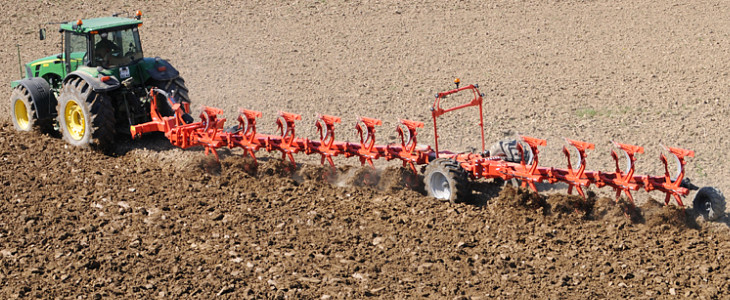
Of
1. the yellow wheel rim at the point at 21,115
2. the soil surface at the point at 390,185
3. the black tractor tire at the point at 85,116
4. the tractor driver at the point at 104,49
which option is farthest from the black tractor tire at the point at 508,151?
the yellow wheel rim at the point at 21,115

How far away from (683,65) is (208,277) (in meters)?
11.0

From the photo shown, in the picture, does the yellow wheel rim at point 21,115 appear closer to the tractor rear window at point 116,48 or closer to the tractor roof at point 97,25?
the tractor roof at point 97,25

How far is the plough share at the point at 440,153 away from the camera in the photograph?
9.24 m

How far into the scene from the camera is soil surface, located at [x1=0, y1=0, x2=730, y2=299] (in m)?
8.42

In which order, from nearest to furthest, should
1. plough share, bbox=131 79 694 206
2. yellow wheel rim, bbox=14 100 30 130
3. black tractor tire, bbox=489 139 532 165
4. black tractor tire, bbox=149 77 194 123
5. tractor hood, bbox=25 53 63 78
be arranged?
plough share, bbox=131 79 694 206 < black tractor tire, bbox=489 139 532 165 < black tractor tire, bbox=149 77 194 123 < tractor hood, bbox=25 53 63 78 < yellow wheel rim, bbox=14 100 30 130

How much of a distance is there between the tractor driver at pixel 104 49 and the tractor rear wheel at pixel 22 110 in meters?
1.50

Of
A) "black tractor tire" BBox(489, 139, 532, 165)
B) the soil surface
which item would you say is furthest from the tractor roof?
"black tractor tire" BBox(489, 139, 532, 165)

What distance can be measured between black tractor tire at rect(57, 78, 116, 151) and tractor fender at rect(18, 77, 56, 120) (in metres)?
0.36

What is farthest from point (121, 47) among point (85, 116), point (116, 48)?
point (85, 116)

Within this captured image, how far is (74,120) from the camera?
12930 mm

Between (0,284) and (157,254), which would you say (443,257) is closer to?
(157,254)

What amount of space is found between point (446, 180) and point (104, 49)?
17.4ft

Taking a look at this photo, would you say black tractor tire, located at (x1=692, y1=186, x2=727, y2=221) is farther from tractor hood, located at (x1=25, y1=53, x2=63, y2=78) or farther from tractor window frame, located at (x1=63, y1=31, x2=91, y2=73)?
tractor hood, located at (x1=25, y1=53, x2=63, y2=78)

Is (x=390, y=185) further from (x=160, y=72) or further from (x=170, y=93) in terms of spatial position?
(x=160, y=72)
